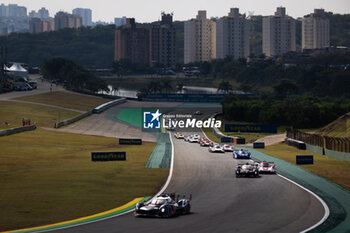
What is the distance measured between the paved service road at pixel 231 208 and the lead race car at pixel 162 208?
0.36 metres

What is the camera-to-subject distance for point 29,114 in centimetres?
11144

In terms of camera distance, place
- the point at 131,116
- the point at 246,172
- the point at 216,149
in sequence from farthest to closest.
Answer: the point at 131,116
the point at 216,149
the point at 246,172

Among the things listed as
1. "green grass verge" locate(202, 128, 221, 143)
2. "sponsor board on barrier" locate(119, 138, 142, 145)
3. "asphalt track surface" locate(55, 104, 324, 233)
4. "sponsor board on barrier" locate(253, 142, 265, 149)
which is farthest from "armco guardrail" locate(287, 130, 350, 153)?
"sponsor board on barrier" locate(119, 138, 142, 145)

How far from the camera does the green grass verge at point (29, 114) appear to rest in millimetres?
99062

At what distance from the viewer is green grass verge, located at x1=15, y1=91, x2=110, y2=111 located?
138 m

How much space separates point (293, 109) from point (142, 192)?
84.4m

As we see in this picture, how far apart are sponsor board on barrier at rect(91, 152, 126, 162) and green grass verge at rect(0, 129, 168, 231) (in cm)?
Result: 81

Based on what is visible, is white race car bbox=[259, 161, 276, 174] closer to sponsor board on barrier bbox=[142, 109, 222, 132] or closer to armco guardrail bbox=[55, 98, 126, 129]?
sponsor board on barrier bbox=[142, 109, 222, 132]

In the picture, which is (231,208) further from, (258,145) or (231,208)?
(258,145)

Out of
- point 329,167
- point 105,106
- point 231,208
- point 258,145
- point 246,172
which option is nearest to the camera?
point 231,208

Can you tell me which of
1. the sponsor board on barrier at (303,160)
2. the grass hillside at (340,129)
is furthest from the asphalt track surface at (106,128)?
the sponsor board on barrier at (303,160)

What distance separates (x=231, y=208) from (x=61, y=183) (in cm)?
1378

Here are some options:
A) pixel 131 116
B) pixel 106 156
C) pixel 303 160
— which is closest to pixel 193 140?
pixel 106 156

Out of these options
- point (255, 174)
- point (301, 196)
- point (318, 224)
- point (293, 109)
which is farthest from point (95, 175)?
point (293, 109)
